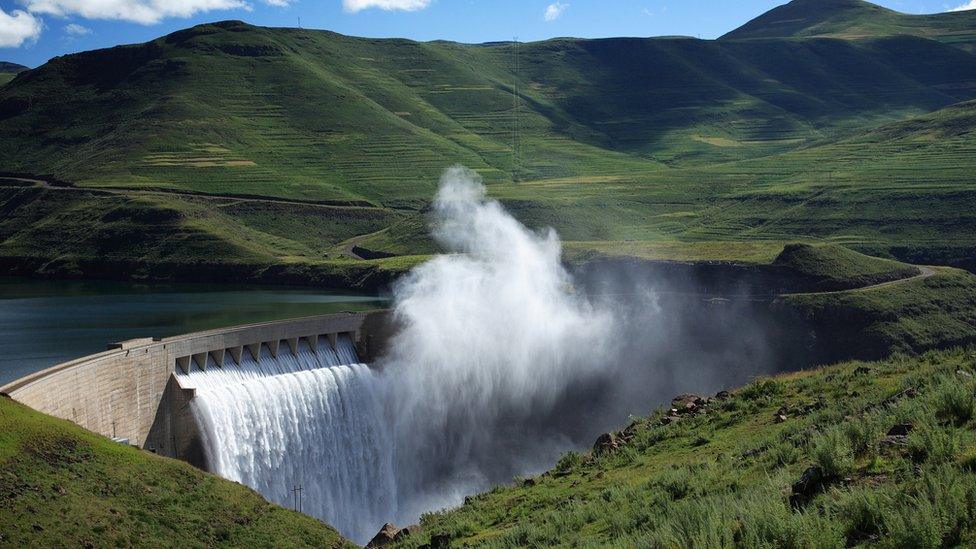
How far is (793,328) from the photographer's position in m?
93.4

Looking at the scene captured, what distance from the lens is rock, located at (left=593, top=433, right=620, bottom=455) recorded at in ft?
110

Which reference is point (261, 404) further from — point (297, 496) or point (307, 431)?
point (297, 496)

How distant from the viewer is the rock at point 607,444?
110ft

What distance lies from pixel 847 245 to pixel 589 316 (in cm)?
5695

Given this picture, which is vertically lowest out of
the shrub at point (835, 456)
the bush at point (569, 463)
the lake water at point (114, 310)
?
the lake water at point (114, 310)

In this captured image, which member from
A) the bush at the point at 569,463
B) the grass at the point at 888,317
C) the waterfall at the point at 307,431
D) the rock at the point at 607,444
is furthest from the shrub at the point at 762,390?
the grass at the point at 888,317

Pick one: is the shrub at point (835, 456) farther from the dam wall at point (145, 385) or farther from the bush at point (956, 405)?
the dam wall at point (145, 385)

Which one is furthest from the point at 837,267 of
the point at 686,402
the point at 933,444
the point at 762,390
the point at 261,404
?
the point at 933,444

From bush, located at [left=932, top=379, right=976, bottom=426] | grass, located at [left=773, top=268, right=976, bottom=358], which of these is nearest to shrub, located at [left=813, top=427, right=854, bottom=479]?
bush, located at [left=932, top=379, right=976, bottom=426]

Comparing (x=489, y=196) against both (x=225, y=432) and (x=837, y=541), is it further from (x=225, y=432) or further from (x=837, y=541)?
(x=837, y=541)

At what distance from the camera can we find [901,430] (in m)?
19.1

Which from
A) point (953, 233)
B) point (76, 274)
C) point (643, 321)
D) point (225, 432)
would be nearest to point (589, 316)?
point (643, 321)

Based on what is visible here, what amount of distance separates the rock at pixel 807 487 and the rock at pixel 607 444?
15732 millimetres

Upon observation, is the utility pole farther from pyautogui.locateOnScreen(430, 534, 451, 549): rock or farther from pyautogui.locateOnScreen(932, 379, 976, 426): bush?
pyautogui.locateOnScreen(932, 379, 976, 426): bush
